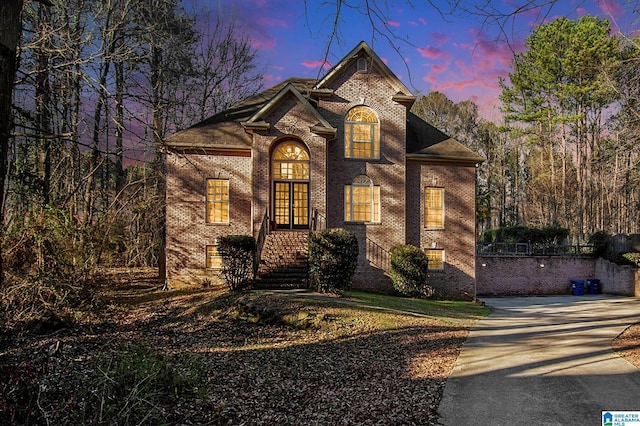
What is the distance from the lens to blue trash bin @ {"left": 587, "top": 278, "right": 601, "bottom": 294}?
927 inches

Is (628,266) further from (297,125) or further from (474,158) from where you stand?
(297,125)

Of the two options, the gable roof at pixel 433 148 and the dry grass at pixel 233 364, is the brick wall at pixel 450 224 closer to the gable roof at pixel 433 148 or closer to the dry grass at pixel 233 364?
the gable roof at pixel 433 148

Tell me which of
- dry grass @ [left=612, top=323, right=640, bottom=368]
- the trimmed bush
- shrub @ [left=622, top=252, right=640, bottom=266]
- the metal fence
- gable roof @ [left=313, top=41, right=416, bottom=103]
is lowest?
dry grass @ [left=612, top=323, right=640, bottom=368]

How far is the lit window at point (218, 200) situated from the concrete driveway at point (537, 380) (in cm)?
1052

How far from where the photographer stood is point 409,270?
1537cm

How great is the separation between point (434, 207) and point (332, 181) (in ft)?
16.0

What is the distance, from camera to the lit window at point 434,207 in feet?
57.4

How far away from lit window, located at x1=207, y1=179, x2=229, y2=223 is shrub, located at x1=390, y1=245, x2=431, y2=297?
7264mm

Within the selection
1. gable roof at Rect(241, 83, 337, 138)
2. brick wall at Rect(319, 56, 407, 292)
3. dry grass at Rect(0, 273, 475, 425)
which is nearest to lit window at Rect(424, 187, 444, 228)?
brick wall at Rect(319, 56, 407, 292)

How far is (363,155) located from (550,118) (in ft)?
72.3

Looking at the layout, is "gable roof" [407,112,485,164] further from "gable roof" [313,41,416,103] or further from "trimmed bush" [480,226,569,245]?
"trimmed bush" [480,226,569,245]

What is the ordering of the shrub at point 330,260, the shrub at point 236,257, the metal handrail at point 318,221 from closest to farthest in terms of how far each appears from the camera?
the shrub at point 236,257, the shrub at point 330,260, the metal handrail at point 318,221

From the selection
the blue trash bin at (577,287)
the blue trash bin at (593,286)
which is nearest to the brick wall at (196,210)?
the blue trash bin at (577,287)

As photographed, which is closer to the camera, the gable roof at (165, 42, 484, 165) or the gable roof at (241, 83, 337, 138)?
the gable roof at (241, 83, 337, 138)
